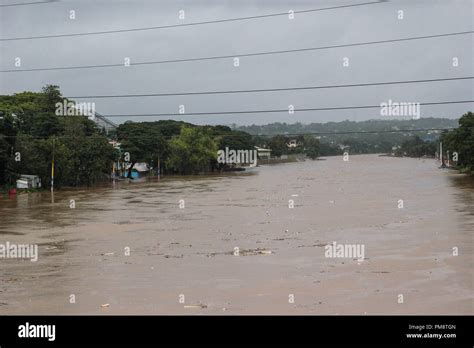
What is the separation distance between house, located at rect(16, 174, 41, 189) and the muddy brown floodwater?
1361 cm

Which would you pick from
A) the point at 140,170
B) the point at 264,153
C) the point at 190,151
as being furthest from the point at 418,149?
the point at 140,170

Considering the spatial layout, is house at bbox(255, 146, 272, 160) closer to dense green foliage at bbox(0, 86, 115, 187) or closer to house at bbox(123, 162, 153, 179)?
house at bbox(123, 162, 153, 179)

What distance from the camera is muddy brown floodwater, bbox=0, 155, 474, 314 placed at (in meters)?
12.8

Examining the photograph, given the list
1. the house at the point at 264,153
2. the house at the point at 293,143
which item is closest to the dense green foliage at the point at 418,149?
the house at the point at 293,143

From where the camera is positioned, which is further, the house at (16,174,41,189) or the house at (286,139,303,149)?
the house at (286,139,303,149)

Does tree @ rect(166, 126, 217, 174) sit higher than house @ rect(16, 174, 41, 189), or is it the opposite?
tree @ rect(166, 126, 217, 174)

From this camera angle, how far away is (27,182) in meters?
48.5

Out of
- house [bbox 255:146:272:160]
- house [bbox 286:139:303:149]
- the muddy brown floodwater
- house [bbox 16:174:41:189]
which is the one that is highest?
house [bbox 286:139:303:149]

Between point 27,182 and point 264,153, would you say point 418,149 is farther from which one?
point 27,182

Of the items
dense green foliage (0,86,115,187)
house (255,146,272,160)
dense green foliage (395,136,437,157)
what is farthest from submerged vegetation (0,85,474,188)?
dense green foliage (395,136,437,157)

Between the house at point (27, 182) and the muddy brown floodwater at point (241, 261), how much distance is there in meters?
13.6

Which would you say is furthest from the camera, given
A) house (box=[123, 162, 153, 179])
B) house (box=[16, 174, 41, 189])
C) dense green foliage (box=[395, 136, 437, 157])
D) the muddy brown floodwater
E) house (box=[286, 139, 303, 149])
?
house (box=[286, 139, 303, 149])

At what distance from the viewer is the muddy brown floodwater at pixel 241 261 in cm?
1275

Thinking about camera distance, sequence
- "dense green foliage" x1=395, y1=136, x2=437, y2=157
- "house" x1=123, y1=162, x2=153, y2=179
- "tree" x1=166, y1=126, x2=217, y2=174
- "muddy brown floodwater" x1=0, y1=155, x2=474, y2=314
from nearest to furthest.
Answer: "muddy brown floodwater" x1=0, y1=155, x2=474, y2=314
"house" x1=123, y1=162, x2=153, y2=179
"tree" x1=166, y1=126, x2=217, y2=174
"dense green foliage" x1=395, y1=136, x2=437, y2=157
